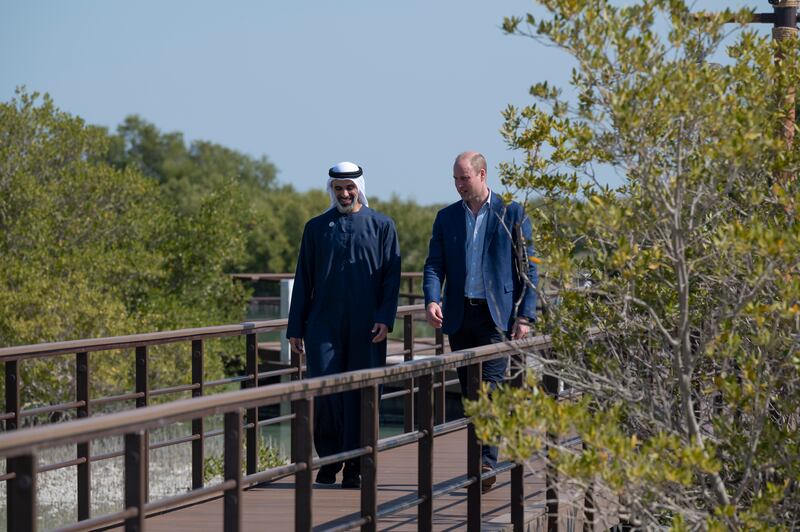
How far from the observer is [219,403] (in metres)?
3.97

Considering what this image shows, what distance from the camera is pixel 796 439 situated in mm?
4445

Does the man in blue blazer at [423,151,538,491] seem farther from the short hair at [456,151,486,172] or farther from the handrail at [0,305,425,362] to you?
the handrail at [0,305,425,362]

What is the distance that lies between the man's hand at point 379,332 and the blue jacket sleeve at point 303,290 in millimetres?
382

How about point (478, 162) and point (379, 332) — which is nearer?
point (478, 162)

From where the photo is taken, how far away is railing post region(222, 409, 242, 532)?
4.02m

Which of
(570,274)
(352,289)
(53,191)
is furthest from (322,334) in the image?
(53,191)

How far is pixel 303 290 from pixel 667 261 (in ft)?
8.24

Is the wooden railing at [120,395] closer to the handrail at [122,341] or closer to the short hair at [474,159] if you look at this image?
the handrail at [122,341]

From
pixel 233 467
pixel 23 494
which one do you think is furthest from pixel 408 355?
pixel 23 494

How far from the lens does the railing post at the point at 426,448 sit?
5.41 m

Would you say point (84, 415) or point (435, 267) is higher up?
point (435, 267)

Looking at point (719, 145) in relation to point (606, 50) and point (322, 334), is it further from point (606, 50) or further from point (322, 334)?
point (322, 334)

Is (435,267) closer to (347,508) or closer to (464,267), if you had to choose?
(464,267)

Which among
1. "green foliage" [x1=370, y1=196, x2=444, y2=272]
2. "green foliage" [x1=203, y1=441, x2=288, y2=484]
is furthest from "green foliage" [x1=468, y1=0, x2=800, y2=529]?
"green foliage" [x1=370, y1=196, x2=444, y2=272]
